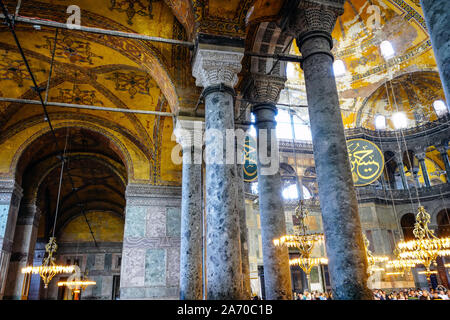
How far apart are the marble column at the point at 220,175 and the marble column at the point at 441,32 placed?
2.59m

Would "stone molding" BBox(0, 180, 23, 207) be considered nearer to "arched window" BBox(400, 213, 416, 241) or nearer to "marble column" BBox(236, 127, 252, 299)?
"marble column" BBox(236, 127, 252, 299)

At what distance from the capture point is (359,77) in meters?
15.9

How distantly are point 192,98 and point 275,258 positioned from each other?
3.54 meters

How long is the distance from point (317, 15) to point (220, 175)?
2920mm

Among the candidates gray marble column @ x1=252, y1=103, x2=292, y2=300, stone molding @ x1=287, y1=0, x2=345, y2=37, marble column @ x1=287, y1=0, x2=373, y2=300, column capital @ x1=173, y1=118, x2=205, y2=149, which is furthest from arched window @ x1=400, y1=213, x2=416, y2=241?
marble column @ x1=287, y1=0, x2=373, y2=300

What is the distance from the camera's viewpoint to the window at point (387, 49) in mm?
14798

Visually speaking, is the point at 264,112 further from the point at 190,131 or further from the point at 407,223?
the point at 407,223

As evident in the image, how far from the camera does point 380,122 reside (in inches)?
671

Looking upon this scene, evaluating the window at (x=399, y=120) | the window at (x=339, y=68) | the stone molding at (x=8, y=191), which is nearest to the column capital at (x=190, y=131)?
the stone molding at (x=8, y=191)

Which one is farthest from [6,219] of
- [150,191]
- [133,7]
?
[133,7]

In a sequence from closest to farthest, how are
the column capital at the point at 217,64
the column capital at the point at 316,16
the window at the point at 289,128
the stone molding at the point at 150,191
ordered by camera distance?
the column capital at the point at 217,64 → the column capital at the point at 316,16 → the stone molding at the point at 150,191 → the window at the point at 289,128

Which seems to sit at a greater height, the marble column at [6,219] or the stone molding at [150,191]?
the stone molding at [150,191]

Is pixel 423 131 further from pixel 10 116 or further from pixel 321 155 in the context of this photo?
pixel 10 116

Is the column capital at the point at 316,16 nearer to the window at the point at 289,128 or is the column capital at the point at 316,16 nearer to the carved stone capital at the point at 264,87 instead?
the carved stone capital at the point at 264,87
